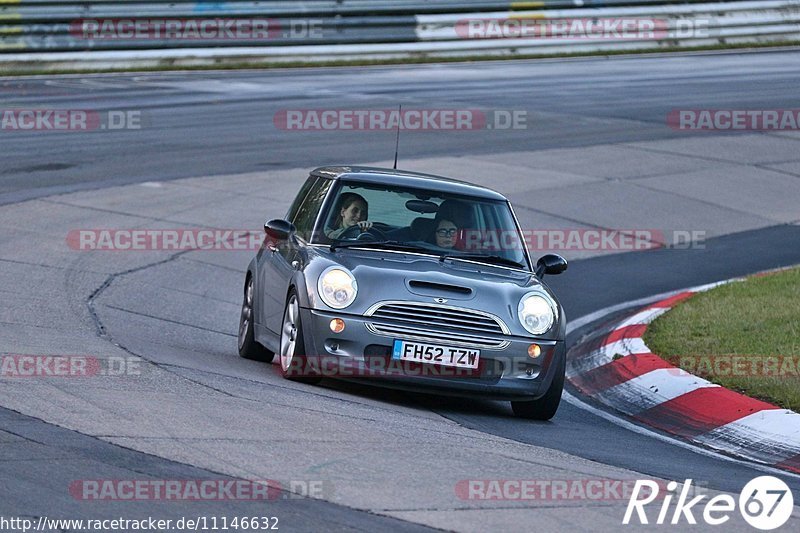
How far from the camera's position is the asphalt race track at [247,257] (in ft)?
20.4

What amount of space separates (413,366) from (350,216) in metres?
1.58

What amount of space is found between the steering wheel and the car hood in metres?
0.30

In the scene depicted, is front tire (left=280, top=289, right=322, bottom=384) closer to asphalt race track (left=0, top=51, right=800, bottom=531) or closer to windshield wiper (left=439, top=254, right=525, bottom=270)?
asphalt race track (left=0, top=51, right=800, bottom=531)

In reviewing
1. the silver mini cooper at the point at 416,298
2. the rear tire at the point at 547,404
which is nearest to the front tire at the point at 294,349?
the silver mini cooper at the point at 416,298

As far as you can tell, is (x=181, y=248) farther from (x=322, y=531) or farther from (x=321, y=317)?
(x=322, y=531)

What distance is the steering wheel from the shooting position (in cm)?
940

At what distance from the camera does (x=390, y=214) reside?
31.6ft

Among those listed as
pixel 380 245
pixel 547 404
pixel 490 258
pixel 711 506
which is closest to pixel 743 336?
pixel 490 258

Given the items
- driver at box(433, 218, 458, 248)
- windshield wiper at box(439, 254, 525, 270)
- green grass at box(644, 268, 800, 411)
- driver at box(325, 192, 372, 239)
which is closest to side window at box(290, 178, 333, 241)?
driver at box(325, 192, 372, 239)

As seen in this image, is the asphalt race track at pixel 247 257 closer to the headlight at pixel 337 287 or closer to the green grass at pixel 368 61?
the headlight at pixel 337 287

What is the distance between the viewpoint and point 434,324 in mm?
8445

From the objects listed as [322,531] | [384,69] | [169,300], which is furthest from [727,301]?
[384,69]

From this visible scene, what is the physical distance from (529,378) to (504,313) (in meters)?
0.42

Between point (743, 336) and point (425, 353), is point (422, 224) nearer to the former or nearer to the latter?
point (425, 353)
